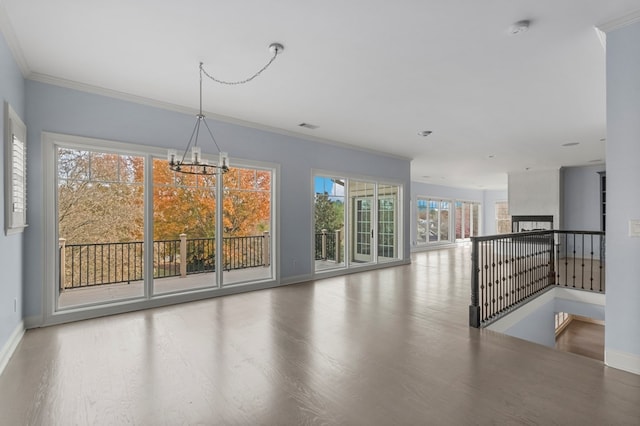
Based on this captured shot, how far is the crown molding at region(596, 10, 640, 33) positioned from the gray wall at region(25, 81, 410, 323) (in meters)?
4.51

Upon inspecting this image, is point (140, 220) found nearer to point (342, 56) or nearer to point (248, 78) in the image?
point (248, 78)

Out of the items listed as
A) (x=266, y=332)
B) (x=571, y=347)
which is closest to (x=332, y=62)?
(x=266, y=332)

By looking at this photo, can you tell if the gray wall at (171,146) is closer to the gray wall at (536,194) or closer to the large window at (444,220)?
the gray wall at (536,194)

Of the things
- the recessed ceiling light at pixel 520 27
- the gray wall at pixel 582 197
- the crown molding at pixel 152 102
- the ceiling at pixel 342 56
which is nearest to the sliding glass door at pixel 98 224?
the crown molding at pixel 152 102

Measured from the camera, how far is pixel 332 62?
3332 millimetres

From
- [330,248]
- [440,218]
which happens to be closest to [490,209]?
[440,218]

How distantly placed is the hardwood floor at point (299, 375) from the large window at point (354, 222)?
3.09 m

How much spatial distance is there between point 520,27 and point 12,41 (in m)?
4.43

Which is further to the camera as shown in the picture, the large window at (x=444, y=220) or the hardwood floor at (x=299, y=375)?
the large window at (x=444, y=220)

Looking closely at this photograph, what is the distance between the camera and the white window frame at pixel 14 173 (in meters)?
2.90

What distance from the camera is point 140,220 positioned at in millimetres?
5047

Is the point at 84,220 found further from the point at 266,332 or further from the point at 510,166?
the point at 510,166

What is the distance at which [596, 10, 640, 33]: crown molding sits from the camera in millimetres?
2454

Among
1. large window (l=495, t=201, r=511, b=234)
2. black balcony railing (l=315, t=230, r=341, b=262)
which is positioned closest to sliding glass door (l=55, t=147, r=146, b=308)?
black balcony railing (l=315, t=230, r=341, b=262)
